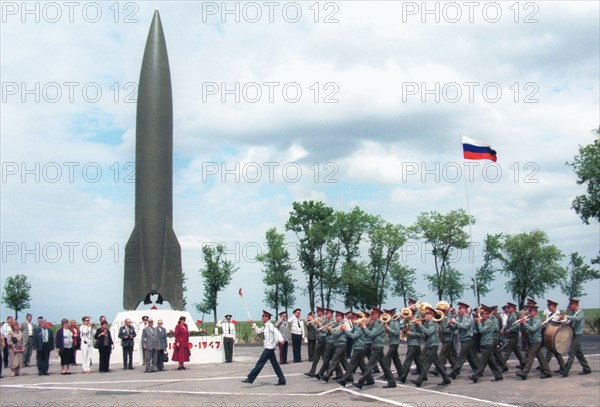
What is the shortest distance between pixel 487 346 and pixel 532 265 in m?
53.3

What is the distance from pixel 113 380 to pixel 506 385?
898cm

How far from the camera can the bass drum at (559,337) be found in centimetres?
1460

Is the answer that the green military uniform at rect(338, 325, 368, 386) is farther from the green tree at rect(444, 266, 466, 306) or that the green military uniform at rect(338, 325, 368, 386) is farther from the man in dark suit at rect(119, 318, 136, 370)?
the green tree at rect(444, 266, 466, 306)

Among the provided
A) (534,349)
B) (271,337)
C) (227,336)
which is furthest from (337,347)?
(227,336)

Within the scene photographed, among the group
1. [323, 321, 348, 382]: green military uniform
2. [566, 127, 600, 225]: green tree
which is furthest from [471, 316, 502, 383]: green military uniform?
[566, 127, 600, 225]: green tree

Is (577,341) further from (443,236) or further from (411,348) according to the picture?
(443,236)

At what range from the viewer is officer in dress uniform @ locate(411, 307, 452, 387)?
529 inches

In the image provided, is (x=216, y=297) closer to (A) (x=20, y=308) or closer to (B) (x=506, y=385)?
(A) (x=20, y=308)

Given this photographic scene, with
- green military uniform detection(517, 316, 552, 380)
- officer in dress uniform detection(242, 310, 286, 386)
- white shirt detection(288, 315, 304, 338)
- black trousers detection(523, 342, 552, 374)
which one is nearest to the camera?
officer in dress uniform detection(242, 310, 286, 386)

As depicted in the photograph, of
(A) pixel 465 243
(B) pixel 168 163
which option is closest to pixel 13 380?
(B) pixel 168 163

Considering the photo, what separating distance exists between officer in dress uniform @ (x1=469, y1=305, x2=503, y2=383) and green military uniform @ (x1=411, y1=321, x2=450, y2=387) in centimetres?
79

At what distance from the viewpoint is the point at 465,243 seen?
198ft

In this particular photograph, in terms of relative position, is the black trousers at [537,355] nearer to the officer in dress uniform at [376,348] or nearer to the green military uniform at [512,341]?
the green military uniform at [512,341]

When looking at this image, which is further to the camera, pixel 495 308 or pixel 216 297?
pixel 216 297
